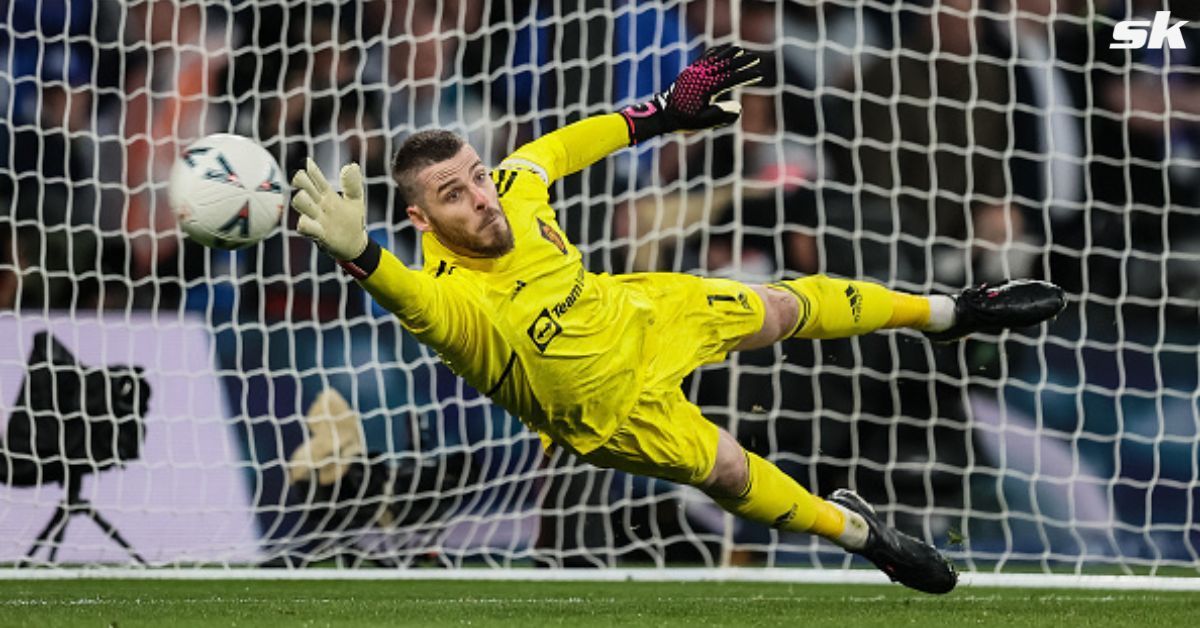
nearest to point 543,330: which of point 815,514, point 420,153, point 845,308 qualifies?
point 420,153

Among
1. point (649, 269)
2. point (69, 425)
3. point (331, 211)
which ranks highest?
point (331, 211)

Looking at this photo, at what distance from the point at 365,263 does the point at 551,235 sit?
1000mm

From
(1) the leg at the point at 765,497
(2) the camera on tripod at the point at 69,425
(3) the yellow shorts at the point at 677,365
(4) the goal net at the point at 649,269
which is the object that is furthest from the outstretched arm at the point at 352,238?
(2) the camera on tripod at the point at 69,425

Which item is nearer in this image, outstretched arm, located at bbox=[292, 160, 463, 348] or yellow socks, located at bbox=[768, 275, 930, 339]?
outstretched arm, located at bbox=[292, 160, 463, 348]

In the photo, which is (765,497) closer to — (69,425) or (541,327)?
(541,327)

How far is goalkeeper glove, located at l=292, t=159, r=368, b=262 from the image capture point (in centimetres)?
433

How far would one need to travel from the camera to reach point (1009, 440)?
8.33 meters

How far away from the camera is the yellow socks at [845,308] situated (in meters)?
5.63

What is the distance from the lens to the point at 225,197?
4.70 meters

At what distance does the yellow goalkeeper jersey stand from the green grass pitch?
2.23ft

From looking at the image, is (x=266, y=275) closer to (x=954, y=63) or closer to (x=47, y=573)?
(x=47, y=573)

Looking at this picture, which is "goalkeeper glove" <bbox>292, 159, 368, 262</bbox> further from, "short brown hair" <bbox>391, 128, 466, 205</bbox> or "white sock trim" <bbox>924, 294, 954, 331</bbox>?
"white sock trim" <bbox>924, 294, 954, 331</bbox>

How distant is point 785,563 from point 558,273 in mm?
3892

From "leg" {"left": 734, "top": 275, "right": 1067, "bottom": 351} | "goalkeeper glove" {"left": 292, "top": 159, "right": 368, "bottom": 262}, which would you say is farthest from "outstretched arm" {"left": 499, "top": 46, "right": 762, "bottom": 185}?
"goalkeeper glove" {"left": 292, "top": 159, "right": 368, "bottom": 262}
